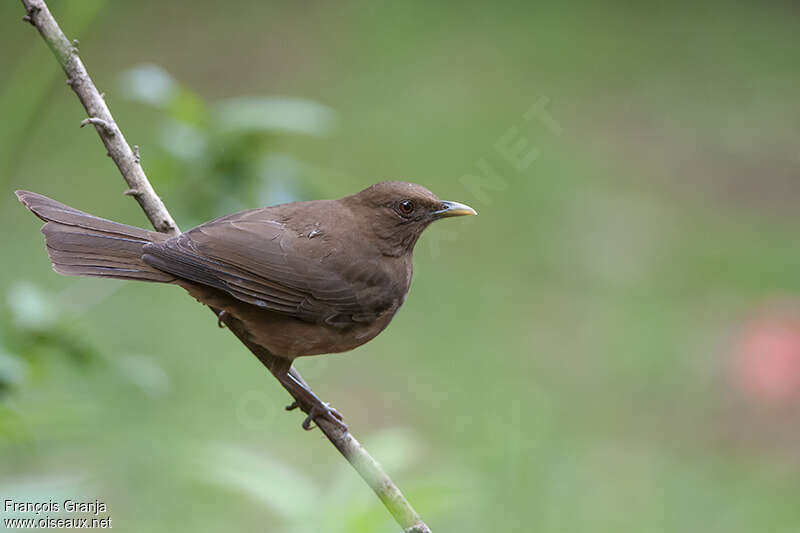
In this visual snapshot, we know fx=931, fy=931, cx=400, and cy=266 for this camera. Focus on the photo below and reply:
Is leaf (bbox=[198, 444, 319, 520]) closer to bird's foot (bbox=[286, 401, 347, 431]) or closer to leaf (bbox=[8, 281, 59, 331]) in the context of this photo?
bird's foot (bbox=[286, 401, 347, 431])

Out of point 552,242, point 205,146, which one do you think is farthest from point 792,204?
point 205,146

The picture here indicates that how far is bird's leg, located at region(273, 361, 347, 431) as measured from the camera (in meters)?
3.22

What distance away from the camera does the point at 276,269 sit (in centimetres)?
335

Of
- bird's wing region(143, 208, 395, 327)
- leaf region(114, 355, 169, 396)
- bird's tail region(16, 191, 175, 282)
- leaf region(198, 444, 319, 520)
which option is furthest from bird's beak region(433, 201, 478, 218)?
leaf region(114, 355, 169, 396)

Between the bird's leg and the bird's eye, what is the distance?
717 millimetres

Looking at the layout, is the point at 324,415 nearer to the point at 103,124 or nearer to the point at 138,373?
the point at 138,373

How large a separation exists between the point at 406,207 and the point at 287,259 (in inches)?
19.3

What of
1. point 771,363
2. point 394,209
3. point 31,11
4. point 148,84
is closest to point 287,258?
point 394,209

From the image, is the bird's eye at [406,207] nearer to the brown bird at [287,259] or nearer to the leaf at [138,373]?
the brown bird at [287,259]

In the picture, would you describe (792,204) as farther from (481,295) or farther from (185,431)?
(185,431)

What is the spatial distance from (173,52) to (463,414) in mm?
7468

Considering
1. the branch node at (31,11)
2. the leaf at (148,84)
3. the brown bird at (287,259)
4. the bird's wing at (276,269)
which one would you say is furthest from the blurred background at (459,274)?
the bird's wing at (276,269)

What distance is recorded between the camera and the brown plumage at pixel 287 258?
3.19m

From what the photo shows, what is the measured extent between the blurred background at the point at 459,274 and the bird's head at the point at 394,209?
0.20 m
